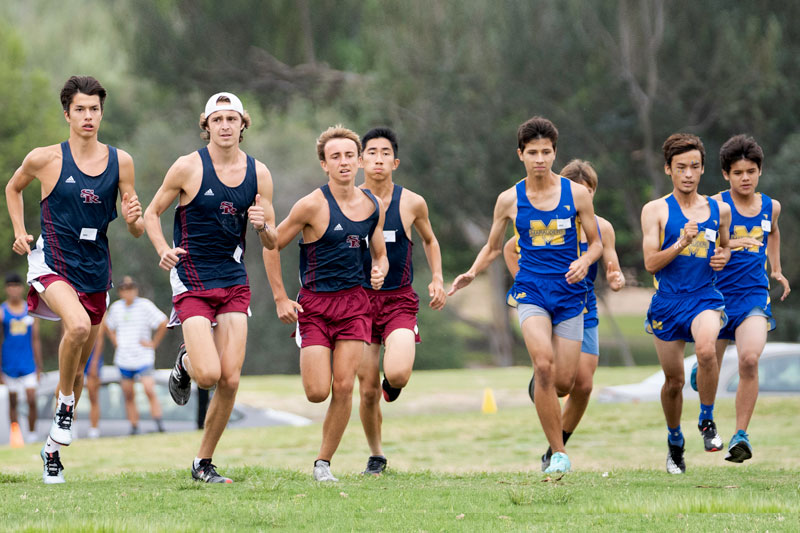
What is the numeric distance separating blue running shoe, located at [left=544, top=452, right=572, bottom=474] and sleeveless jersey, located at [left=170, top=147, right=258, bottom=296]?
2.85m

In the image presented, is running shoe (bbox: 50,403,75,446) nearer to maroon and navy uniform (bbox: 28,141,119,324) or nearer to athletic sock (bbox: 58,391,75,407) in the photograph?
athletic sock (bbox: 58,391,75,407)

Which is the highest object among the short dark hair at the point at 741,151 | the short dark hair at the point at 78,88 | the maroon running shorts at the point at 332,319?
the short dark hair at the point at 78,88

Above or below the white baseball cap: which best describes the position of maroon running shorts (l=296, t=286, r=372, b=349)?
below

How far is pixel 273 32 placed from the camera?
49.3 meters

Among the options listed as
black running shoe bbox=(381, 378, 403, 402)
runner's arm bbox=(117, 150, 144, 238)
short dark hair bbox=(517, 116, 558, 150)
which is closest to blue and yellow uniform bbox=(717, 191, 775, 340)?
short dark hair bbox=(517, 116, 558, 150)

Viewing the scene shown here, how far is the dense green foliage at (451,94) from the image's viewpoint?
33.2 meters

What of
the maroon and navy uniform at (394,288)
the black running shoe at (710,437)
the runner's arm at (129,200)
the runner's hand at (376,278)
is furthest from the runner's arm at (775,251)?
the runner's arm at (129,200)

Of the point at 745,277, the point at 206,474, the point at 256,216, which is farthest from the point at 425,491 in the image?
the point at 745,277

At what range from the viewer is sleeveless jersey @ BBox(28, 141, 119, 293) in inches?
326

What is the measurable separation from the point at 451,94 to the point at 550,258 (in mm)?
29154

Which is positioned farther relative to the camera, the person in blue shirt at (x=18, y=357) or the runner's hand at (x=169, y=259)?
the person in blue shirt at (x=18, y=357)

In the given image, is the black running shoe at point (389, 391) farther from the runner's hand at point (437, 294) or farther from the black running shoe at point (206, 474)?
the black running shoe at point (206, 474)

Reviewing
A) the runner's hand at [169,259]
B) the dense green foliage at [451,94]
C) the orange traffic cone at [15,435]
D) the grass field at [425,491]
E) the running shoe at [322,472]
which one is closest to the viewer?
the grass field at [425,491]

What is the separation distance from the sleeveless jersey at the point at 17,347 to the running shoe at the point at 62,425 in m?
8.37
